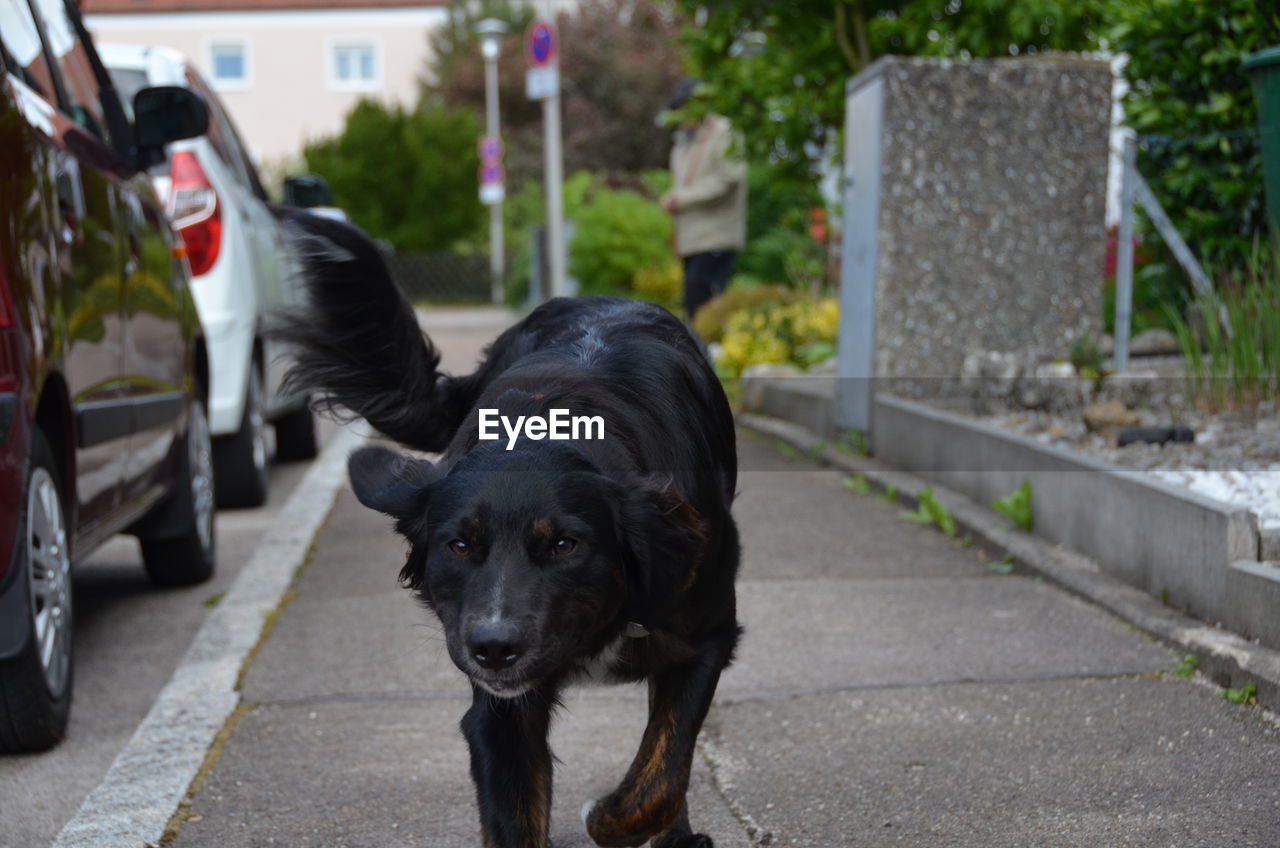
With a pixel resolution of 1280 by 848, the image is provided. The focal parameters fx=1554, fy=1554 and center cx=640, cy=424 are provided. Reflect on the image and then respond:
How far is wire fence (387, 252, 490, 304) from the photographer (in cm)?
3703

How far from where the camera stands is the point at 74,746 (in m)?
4.01

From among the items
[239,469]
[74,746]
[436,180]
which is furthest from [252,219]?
[436,180]

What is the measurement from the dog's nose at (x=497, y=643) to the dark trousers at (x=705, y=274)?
972 centimetres

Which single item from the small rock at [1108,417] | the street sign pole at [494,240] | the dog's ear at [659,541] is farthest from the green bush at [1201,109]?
the street sign pole at [494,240]

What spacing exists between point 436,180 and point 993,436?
32667mm

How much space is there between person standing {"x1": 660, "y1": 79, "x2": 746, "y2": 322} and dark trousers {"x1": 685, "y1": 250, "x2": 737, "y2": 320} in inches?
1.1

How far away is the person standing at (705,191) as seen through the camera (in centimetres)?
1158

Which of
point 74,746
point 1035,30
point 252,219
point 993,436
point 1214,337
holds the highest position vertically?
point 1035,30

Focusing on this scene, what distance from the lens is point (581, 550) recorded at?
263 centimetres

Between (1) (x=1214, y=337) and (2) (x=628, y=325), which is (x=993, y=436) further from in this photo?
(2) (x=628, y=325)

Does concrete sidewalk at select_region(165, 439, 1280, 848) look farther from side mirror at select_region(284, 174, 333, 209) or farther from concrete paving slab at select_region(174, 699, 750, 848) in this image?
side mirror at select_region(284, 174, 333, 209)

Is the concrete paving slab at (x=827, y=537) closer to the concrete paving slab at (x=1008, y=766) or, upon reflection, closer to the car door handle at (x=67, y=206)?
the concrete paving slab at (x=1008, y=766)

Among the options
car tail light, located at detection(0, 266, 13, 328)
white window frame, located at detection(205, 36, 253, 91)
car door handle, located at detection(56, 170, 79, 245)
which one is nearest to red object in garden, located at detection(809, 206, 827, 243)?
car door handle, located at detection(56, 170, 79, 245)

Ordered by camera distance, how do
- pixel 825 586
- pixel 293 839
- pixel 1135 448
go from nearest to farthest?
1. pixel 293 839
2. pixel 825 586
3. pixel 1135 448
